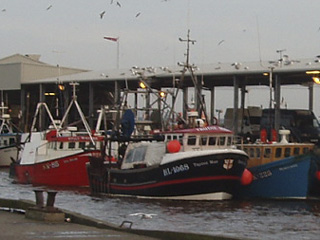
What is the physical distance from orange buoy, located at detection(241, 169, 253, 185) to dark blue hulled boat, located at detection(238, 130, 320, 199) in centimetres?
33

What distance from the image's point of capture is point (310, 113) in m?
52.6

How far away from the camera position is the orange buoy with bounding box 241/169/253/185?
30.4 meters

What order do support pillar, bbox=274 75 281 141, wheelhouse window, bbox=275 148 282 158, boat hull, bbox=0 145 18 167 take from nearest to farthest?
wheelhouse window, bbox=275 148 282 158 → support pillar, bbox=274 75 281 141 → boat hull, bbox=0 145 18 167

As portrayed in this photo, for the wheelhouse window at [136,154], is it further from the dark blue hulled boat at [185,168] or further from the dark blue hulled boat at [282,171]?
the dark blue hulled boat at [282,171]

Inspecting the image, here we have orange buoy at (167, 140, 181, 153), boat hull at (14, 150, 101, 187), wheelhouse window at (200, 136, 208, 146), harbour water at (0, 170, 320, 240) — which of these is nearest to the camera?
harbour water at (0, 170, 320, 240)

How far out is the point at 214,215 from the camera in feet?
81.9

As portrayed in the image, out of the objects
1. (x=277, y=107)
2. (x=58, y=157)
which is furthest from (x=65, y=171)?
(x=277, y=107)

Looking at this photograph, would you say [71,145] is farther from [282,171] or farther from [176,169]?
[282,171]

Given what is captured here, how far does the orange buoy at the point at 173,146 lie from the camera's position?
2911 centimetres

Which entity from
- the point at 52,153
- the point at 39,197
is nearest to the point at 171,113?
the point at 52,153

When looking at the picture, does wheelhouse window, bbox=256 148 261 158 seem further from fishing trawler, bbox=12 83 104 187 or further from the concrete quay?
the concrete quay

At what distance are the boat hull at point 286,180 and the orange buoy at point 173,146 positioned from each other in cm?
366

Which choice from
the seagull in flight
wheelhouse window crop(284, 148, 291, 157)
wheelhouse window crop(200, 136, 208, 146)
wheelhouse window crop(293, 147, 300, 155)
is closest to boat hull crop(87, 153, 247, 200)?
wheelhouse window crop(200, 136, 208, 146)

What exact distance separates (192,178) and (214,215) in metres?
4.00
